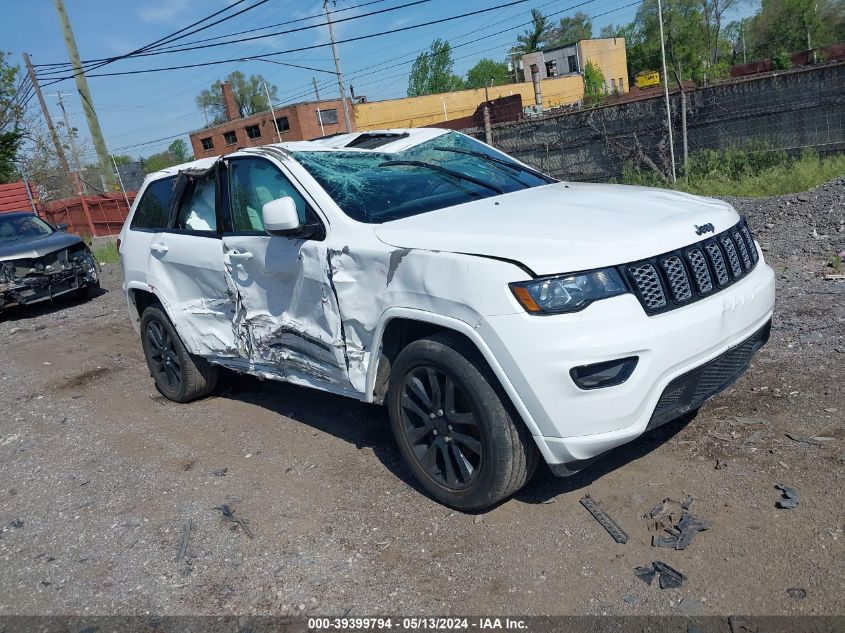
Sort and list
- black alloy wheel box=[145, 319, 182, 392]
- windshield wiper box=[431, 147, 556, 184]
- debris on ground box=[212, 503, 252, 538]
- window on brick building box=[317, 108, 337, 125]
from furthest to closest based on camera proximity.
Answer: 1. window on brick building box=[317, 108, 337, 125]
2. black alloy wheel box=[145, 319, 182, 392]
3. windshield wiper box=[431, 147, 556, 184]
4. debris on ground box=[212, 503, 252, 538]

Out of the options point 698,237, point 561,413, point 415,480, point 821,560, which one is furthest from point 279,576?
point 698,237

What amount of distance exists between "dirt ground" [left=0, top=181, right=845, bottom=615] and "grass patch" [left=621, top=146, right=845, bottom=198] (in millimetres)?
5895

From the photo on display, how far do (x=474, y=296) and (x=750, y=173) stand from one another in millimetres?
10695

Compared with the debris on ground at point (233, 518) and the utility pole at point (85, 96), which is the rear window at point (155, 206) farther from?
the utility pole at point (85, 96)

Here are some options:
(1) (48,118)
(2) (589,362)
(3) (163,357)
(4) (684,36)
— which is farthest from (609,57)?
(2) (589,362)

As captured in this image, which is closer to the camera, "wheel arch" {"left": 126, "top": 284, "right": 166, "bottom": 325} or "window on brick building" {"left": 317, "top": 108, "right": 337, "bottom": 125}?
"wheel arch" {"left": 126, "top": 284, "right": 166, "bottom": 325}

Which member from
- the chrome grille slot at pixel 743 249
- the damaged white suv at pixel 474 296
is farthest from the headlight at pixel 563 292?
the chrome grille slot at pixel 743 249

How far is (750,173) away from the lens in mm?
11867

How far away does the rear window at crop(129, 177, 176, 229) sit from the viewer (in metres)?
5.32

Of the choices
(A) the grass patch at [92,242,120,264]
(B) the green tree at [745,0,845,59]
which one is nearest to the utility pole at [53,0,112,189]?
(A) the grass patch at [92,242,120,264]

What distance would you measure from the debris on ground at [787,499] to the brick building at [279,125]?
1612 inches

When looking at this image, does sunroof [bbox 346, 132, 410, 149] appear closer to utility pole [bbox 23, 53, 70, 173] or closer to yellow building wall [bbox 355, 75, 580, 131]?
utility pole [bbox 23, 53, 70, 173]

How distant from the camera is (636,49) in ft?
212

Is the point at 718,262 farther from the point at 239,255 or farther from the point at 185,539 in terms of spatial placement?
the point at 185,539
